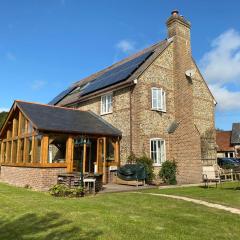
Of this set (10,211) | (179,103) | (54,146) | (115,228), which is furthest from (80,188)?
(179,103)

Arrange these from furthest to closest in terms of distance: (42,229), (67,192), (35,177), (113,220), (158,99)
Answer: (158,99) → (35,177) → (67,192) → (113,220) → (42,229)

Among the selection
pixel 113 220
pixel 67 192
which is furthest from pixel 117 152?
pixel 113 220

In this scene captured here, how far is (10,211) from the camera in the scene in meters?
9.50

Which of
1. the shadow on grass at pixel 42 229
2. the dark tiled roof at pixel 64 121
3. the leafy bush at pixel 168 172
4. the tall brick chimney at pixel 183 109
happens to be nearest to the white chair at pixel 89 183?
the dark tiled roof at pixel 64 121

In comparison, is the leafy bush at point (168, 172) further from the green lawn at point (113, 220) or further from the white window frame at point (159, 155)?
the green lawn at point (113, 220)

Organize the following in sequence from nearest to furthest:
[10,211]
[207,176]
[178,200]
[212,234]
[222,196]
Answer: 1. [212,234]
2. [10,211]
3. [178,200]
4. [222,196]
5. [207,176]

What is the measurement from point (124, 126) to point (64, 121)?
4.33m

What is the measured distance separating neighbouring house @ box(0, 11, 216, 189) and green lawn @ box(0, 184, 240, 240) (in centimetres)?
587

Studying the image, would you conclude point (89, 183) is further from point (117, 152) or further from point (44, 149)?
point (117, 152)

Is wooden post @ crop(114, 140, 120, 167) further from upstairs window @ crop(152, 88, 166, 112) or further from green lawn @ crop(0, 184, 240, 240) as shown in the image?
green lawn @ crop(0, 184, 240, 240)

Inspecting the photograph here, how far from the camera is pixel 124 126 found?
20.2 m

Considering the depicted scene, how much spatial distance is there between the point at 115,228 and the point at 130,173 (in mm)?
10361

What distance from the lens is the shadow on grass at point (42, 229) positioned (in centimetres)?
666

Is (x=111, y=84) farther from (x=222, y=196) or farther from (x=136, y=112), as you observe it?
(x=222, y=196)
